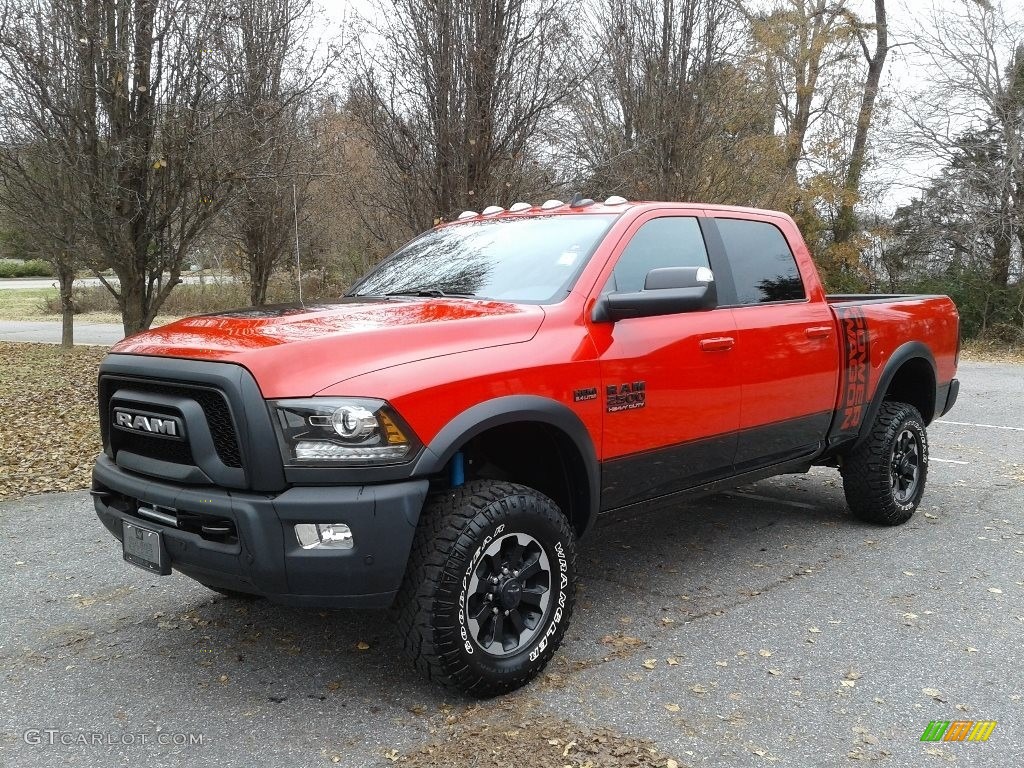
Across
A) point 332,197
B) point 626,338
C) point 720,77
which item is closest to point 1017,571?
point 626,338

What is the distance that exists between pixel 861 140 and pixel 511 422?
22393 mm

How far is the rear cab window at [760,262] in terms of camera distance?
455cm

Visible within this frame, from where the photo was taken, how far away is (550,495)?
373 centimetres

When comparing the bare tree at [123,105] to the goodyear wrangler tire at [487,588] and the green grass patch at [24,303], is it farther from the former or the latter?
the green grass patch at [24,303]

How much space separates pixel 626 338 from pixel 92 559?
331 centimetres

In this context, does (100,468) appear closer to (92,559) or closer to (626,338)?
(92,559)

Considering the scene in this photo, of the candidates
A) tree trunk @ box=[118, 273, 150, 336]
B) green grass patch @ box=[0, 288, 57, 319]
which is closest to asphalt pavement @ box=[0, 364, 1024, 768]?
tree trunk @ box=[118, 273, 150, 336]

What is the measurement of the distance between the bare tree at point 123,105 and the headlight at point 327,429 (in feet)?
21.9

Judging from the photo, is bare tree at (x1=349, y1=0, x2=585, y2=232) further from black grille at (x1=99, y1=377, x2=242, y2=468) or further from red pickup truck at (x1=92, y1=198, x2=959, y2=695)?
black grille at (x1=99, y1=377, x2=242, y2=468)

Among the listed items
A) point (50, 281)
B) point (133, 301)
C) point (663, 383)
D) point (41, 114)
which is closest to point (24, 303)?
point (50, 281)

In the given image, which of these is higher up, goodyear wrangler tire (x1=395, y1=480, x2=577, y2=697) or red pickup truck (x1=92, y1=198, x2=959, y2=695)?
red pickup truck (x1=92, y1=198, x2=959, y2=695)

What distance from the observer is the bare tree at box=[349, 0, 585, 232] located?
8.78 meters

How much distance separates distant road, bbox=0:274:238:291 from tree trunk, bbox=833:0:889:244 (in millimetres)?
17003

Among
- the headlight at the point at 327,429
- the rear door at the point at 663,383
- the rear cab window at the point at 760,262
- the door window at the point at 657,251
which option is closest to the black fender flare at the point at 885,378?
the rear cab window at the point at 760,262
